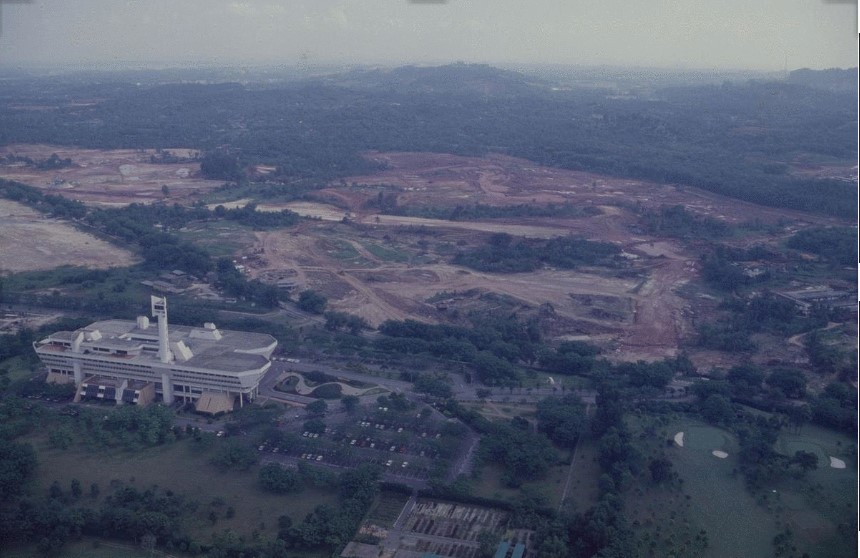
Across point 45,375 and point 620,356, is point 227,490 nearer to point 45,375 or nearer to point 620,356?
point 45,375

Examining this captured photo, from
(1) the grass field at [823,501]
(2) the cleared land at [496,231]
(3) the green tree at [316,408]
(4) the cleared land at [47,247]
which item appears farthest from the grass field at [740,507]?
(4) the cleared land at [47,247]

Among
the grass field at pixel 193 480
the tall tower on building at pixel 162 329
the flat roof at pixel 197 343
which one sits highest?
the tall tower on building at pixel 162 329

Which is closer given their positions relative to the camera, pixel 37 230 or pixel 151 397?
pixel 151 397

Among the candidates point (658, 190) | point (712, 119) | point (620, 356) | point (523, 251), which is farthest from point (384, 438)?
point (712, 119)

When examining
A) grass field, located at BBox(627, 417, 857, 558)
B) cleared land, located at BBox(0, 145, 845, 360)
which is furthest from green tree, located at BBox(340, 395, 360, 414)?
grass field, located at BBox(627, 417, 857, 558)

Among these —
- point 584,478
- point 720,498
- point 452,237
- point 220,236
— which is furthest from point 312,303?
point 720,498

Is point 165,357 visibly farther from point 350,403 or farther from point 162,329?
point 350,403

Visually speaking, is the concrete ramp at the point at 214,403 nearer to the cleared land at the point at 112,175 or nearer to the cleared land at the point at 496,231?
the cleared land at the point at 496,231
